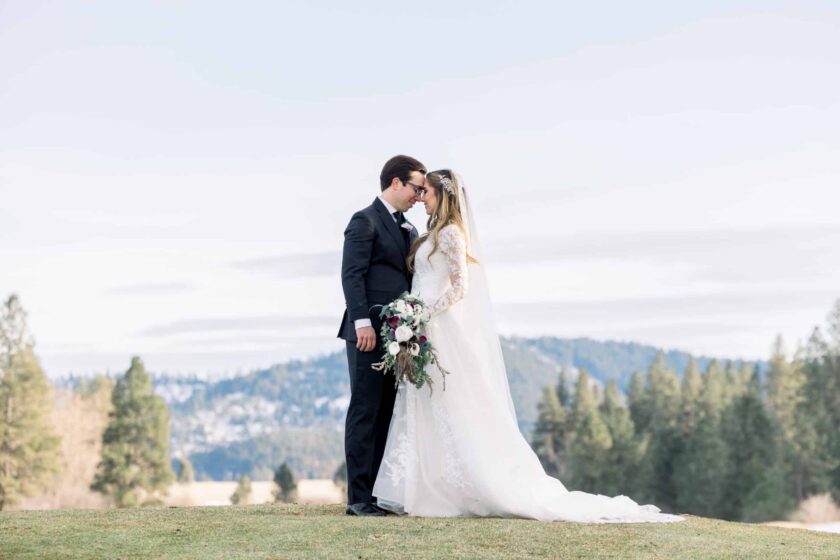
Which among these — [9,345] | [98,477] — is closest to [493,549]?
[9,345]

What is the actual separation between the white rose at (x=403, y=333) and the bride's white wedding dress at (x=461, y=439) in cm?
63

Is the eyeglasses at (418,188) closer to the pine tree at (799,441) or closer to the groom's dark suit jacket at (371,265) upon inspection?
the groom's dark suit jacket at (371,265)

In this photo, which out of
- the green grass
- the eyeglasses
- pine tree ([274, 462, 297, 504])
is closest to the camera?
the green grass

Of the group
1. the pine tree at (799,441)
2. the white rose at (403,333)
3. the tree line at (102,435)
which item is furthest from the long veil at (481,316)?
the pine tree at (799,441)

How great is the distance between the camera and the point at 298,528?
400 inches

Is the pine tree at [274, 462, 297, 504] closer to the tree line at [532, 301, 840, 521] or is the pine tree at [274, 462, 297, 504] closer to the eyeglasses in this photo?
the tree line at [532, 301, 840, 521]

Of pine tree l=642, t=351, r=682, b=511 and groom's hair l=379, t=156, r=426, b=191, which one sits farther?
pine tree l=642, t=351, r=682, b=511

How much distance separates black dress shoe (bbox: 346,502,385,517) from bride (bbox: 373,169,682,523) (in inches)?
3.6

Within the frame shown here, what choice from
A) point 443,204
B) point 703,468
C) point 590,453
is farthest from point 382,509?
point 590,453

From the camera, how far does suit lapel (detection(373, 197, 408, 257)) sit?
11.4m

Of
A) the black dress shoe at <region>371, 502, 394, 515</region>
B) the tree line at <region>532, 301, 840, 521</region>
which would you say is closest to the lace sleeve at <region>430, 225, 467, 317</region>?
the black dress shoe at <region>371, 502, 394, 515</region>

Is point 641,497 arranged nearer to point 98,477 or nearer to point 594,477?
point 594,477

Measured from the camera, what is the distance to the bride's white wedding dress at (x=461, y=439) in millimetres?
11055

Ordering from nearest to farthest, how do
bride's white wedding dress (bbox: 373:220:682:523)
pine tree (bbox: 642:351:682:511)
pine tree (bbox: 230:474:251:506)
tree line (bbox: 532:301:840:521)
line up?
bride's white wedding dress (bbox: 373:220:682:523) < tree line (bbox: 532:301:840:521) < pine tree (bbox: 642:351:682:511) < pine tree (bbox: 230:474:251:506)
